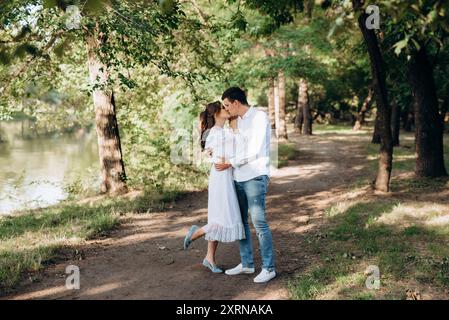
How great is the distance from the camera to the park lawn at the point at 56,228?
21.0ft

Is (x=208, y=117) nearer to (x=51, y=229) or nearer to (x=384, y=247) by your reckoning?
(x=384, y=247)

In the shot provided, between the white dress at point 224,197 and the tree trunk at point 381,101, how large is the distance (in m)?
5.80

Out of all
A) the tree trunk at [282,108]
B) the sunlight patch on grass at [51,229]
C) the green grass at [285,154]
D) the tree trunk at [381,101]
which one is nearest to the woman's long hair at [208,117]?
the sunlight patch on grass at [51,229]

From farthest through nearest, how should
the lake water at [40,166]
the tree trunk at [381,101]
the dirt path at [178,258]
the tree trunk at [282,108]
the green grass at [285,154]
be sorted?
1. the tree trunk at [282,108]
2. the green grass at [285,154]
3. the lake water at [40,166]
4. the tree trunk at [381,101]
5. the dirt path at [178,258]

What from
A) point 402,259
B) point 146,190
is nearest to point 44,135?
point 146,190

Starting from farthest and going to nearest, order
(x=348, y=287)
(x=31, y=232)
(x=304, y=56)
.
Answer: (x=304, y=56), (x=31, y=232), (x=348, y=287)

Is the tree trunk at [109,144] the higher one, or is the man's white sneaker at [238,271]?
the tree trunk at [109,144]

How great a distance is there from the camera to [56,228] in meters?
8.73

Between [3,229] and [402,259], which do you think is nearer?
[402,259]

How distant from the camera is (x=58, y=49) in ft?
7.76

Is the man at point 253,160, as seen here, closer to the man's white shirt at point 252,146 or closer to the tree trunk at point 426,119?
the man's white shirt at point 252,146

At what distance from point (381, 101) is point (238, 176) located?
20.2 ft
